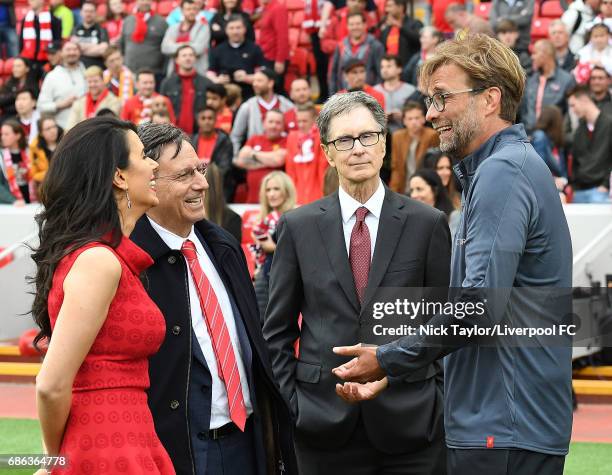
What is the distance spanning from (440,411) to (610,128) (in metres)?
8.18

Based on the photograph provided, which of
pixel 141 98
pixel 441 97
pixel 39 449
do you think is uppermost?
pixel 441 97

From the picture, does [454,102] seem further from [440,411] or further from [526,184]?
[440,411]

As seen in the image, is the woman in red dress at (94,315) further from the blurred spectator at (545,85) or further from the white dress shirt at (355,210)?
the blurred spectator at (545,85)

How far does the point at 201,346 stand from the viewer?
4.15 m

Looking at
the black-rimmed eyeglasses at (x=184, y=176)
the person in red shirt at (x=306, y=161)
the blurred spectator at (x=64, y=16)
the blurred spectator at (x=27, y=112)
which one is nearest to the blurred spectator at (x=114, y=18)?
the blurred spectator at (x=64, y=16)

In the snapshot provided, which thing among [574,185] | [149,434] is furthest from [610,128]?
[149,434]

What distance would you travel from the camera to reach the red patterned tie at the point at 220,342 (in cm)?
411

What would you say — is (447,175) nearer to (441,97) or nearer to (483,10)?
(483,10)

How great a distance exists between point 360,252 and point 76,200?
150 cm

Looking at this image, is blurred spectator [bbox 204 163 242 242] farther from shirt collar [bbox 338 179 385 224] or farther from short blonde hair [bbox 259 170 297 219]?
shirt collar [bbox 338 179 385 224]

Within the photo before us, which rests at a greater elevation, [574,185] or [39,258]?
[39,258]

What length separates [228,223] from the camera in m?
10.2

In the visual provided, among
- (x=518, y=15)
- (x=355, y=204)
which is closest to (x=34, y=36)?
(x=518, y=15)

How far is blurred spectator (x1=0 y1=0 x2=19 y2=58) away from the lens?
19.5 m
